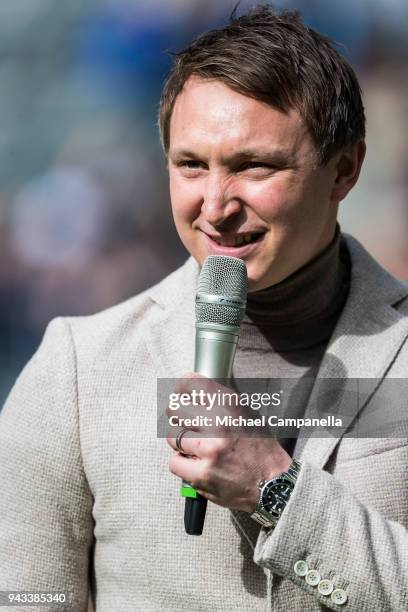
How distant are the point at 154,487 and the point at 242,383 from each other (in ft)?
1.11

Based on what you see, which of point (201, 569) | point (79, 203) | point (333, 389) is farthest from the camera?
point (79, 203)

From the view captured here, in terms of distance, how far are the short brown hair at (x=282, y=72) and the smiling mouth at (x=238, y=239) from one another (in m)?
0.24

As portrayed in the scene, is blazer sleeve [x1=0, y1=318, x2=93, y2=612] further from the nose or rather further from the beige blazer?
the nose

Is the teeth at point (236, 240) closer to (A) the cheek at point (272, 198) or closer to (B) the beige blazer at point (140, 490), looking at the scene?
(A) the cheek at point (272, 198)

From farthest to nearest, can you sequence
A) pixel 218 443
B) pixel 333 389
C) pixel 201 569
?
1. pixel 333 389
2. pixel 201 569
3. pixel 218 443

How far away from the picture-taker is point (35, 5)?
19.6 feet

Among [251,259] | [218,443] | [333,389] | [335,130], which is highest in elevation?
[335,130]

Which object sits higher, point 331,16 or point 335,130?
point 335,130

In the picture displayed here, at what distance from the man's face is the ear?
128 millimetres

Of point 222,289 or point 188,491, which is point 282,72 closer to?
point 222,289

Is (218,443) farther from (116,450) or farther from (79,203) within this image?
(79,203)

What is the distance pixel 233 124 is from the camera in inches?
78.1

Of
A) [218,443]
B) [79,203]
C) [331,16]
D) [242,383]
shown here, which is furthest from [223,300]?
[331,16]

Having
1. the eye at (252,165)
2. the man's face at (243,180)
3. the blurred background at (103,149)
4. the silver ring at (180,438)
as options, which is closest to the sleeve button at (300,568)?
the silver ring at (180,438)
